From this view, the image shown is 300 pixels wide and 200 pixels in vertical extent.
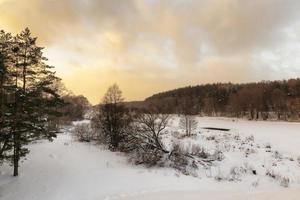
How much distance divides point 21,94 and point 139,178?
1039 cm

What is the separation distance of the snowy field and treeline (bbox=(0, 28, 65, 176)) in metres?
2.59

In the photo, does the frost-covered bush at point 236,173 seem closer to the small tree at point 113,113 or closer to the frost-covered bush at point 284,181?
the frost-covered bush at point 284,181

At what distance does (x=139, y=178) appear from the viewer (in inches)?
927

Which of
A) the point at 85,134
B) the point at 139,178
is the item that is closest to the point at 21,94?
the point at 139,178

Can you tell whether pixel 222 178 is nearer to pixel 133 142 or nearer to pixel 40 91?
pixel 133 142

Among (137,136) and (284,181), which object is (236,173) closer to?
(284,181)

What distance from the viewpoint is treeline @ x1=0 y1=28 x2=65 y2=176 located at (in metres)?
20.6

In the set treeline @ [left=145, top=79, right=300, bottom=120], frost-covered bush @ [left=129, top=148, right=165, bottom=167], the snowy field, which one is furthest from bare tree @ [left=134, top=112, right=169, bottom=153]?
treeline @ [left=145, top=79, right=300, bottom=120]

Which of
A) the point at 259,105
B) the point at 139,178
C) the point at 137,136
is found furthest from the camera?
the point at 259,105

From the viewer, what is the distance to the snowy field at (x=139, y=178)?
1934 cm

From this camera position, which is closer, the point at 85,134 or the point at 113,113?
the point at 113,113

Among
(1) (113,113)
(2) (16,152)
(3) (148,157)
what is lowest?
(3) (148,157)

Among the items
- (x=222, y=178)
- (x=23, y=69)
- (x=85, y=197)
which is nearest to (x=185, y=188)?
(x=222, y=178)

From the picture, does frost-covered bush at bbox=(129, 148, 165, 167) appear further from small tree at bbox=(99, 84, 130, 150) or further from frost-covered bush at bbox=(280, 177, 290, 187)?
frost-covered bush at bbox=(280, 177, 290, 187)
